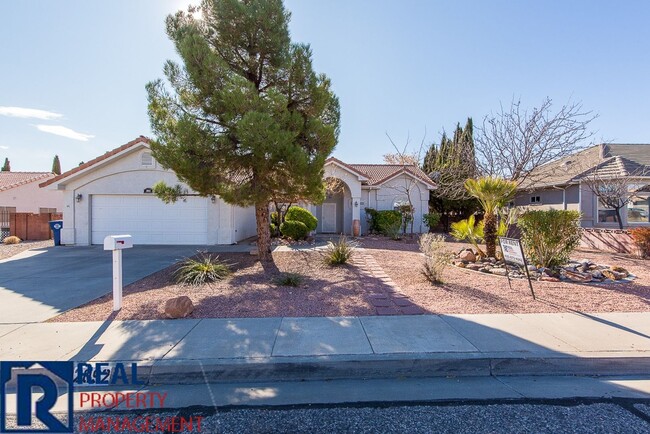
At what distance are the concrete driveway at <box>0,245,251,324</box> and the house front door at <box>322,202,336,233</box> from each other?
8.16 meters

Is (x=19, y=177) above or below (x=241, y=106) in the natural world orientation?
above

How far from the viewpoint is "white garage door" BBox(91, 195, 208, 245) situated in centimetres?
1451

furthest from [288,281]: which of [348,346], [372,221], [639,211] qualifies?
[639,211]

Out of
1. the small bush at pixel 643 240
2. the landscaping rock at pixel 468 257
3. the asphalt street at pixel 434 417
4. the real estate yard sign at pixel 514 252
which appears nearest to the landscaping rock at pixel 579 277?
the real estate yard sign at pixel 514 252

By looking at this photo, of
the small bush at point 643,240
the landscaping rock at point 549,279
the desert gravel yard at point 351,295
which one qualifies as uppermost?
the small bush at point 643,240

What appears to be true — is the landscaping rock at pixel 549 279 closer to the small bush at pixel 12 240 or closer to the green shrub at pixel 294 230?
A: the green shrub at pixel 294 230

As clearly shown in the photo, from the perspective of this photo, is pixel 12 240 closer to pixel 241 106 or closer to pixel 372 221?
pixel 241 106

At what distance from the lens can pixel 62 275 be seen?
8.87m

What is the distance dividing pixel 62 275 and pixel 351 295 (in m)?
8.00

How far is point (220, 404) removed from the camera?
3.38 metres

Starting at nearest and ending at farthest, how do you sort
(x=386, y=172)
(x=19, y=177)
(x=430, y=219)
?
1. (x=430, y=219)
2. (x=386, y=172)
3. (x=19, y=177)

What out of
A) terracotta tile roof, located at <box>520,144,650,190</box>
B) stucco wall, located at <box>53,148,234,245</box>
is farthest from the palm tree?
stucco wall, located at <box>53,148,234,245</box>

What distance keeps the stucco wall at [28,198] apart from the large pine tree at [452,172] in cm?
2697

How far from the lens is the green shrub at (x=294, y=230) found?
15164 millimetres
